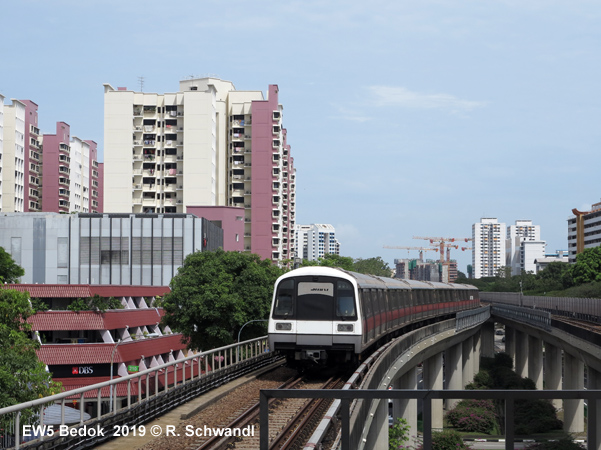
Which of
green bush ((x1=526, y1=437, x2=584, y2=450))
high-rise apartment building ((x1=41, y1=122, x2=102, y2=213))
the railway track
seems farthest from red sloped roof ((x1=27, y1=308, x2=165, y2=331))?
high-rise apartment building ((x1=41, y1=122, x2=102, y2=213))

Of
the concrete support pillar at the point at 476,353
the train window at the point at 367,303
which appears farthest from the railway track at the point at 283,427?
the concrete support pillar at the point at 476,353

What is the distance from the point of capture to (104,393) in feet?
46.3

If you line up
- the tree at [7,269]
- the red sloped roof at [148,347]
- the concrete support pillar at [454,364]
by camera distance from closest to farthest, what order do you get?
the tree at [7,269]
the red sloped roof at [148,347]
the concrete support pillar at [454,364]

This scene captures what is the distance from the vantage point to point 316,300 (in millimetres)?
21906

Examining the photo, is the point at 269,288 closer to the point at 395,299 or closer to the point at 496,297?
the point at 395,299

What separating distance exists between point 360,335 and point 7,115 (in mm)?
104013

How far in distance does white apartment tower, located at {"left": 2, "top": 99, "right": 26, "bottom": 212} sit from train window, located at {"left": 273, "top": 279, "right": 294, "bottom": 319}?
98.6 metres

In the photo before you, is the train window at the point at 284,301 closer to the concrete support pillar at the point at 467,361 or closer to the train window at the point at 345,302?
the train window at the point at 345,302

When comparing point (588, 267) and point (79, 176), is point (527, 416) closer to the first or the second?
point (588, 267)

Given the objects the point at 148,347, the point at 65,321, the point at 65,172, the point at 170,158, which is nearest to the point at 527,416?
the point at 65,321

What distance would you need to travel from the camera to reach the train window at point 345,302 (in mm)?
21906

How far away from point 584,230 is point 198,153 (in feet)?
388

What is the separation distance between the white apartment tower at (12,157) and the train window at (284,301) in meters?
98.6

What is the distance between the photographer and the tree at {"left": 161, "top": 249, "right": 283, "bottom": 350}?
4156 cm
